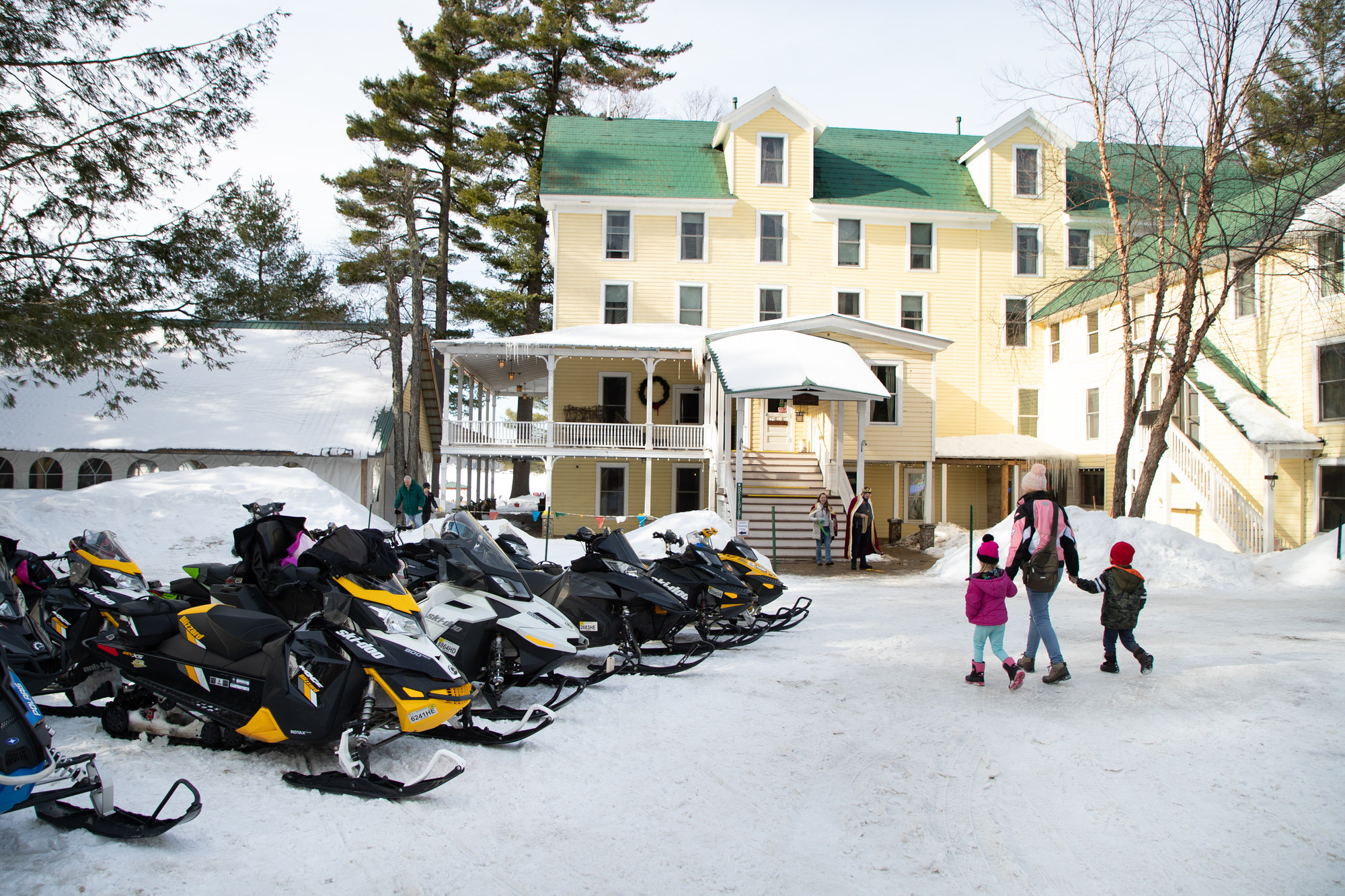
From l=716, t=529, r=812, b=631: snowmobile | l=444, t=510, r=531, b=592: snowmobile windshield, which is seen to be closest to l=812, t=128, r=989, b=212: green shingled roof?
l=716, t=529, r=812, b=631: snowmobile

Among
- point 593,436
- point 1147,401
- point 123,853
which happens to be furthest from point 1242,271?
point 123,853

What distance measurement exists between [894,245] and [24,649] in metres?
24.5

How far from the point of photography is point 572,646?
5.59 meters

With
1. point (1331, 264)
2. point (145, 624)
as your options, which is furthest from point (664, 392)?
point (145, 624)

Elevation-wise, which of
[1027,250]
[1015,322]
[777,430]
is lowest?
[777,430]

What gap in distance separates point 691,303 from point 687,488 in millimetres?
5612

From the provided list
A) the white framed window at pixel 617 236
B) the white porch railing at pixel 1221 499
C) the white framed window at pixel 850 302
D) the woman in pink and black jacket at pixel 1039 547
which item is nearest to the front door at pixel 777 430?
the white framed window at pixel 850 302

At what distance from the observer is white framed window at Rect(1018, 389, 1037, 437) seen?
25.7 meters

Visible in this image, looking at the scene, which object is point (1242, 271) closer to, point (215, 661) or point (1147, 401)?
point (1147, 401)

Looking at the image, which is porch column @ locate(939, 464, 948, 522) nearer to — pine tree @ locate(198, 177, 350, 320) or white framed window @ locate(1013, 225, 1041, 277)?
white framed window @ locate(1013, 225, 1041, 277)

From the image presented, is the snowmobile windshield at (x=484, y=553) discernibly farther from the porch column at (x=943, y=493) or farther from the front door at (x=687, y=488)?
the porch column at (x=943, y=493)

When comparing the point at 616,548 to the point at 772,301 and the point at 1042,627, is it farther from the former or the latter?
the point at 772,301

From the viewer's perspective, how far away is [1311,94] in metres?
16.0

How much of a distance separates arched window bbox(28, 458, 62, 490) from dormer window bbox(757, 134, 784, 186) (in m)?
20.3
